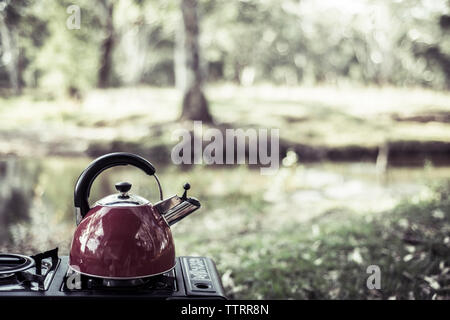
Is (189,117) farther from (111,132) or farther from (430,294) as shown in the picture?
(430,294)

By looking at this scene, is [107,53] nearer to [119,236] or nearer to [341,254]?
[341,254]

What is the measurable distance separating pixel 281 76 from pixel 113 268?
2.30 meters

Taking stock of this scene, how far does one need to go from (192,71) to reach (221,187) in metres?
0.70

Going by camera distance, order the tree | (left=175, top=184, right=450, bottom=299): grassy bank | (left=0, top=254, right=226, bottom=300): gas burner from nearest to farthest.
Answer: (left=0, top=254, right=226, bottom=300): gas burner
(left=175, top=184, right=450, bottom=299): grassy bank
the tree

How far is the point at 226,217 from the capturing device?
273 cm

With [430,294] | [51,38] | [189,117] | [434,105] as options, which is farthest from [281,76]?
[430,294]

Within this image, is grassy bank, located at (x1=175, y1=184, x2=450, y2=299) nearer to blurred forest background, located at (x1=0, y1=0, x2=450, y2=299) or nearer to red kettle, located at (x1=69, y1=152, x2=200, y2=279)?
blurred forest background, located at (x1=0, y1=0, x2=450, y2=299)

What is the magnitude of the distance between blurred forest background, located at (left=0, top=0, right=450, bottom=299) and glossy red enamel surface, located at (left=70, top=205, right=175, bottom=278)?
4.75ft

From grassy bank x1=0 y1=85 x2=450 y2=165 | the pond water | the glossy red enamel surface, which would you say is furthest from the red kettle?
grassy bank x1=0 y1=85 x2=450 y2=165

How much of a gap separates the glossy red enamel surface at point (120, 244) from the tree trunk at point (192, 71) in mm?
1917

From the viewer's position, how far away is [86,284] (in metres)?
0.86

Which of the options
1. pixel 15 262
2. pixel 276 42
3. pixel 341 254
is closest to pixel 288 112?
pixel 276 42

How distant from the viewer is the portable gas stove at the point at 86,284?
82 centimetres

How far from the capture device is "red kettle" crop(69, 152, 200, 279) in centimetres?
85
